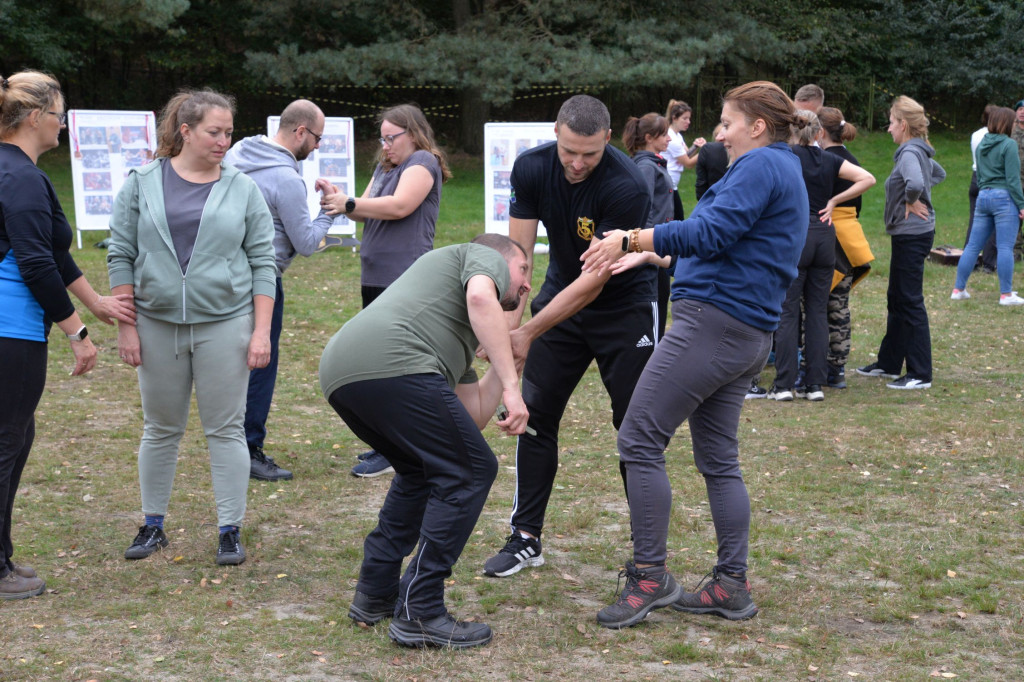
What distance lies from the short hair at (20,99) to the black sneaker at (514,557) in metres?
2.52

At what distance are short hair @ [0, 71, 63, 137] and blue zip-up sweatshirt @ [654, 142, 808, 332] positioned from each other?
236 centimetres

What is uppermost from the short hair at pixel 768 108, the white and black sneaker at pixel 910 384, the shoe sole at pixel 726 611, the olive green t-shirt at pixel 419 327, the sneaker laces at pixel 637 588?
the short hair at pixel 768 108

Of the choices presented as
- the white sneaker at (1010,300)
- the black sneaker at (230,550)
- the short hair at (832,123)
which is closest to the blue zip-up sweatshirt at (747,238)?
the black sneaker at (230,550)

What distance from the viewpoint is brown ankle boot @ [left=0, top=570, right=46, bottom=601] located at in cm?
405

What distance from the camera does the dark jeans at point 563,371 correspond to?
4.29m

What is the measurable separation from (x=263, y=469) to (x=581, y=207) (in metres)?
2.54

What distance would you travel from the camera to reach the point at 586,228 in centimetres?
421

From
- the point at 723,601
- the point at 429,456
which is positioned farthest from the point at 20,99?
the point at 723,601

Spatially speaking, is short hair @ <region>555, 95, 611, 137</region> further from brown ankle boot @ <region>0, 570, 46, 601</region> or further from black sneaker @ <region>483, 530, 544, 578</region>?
brown ankle boot @ <region>0, 570, 46, 601</region>

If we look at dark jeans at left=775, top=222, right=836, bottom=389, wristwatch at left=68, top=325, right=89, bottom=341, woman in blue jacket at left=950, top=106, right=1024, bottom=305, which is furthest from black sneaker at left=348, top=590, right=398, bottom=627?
woman in blue jacket at left=950, top=106, right=1024, bottom=305

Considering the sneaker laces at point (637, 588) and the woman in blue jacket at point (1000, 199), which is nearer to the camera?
the sneaker laces at point (637, 588)

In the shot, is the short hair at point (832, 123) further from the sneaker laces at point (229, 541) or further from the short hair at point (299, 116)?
the sneaker laces at point (229, 541)

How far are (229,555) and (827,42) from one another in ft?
86.3

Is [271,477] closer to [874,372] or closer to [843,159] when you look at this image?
[843,159]
